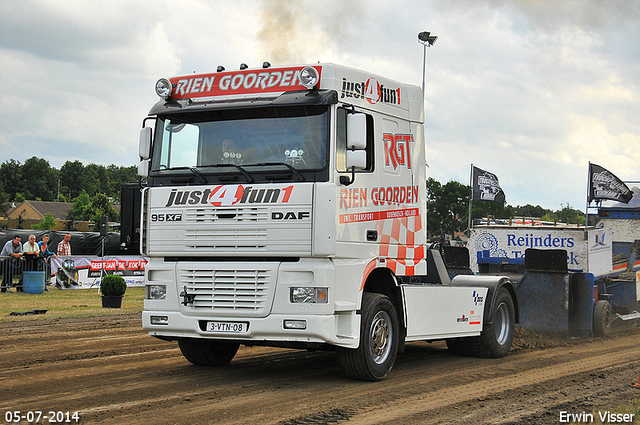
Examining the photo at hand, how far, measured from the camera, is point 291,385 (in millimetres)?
8242

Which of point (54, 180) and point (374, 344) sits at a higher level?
point (54, 180)

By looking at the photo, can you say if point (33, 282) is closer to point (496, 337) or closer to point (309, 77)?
point (496, 337)

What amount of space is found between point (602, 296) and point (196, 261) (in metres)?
9.83

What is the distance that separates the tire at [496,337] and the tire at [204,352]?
3.71 meters

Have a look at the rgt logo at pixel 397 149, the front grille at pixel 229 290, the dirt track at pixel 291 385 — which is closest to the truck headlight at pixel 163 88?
the front grille at pixel 229 290

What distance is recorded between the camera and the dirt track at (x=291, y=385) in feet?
22.1

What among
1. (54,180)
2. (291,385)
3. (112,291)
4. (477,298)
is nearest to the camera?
(291,385)

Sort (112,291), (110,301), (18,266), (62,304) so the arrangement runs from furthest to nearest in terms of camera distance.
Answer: (18,266)
(62,304)
(110,301)
(112,291)

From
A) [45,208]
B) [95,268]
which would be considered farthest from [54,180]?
[95,268]

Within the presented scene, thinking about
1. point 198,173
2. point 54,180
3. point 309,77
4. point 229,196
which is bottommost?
point 229,196

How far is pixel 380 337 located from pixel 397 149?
8.02 ft

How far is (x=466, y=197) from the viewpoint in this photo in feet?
180

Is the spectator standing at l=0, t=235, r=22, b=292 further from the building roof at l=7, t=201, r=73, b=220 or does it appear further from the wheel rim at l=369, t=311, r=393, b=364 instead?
the building roof at l=7, t=201, r=73, b=220

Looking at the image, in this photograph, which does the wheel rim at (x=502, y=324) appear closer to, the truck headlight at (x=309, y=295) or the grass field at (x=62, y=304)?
the truck headlight at (x=309, y=295)
